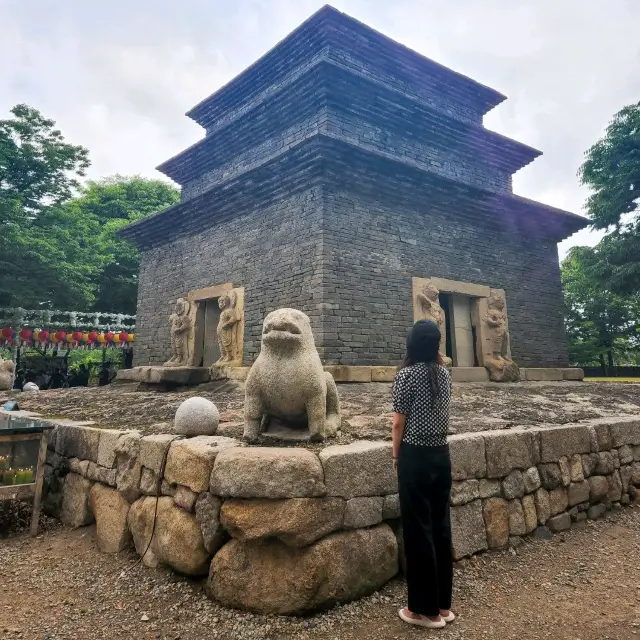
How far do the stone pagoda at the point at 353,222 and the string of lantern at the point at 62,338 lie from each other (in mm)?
5085

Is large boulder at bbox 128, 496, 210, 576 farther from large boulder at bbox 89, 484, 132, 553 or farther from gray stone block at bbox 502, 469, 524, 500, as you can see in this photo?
gray stone block at bbox 502, 469, 524, 500

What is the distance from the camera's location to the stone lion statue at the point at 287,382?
3.29 m

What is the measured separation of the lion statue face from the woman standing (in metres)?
0.98

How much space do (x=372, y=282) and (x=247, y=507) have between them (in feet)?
19.7

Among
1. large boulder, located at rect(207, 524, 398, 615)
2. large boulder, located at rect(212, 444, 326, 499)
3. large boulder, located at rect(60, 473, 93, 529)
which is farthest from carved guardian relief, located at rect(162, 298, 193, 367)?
large boulder, located at rect(207, 524, 398, 615)

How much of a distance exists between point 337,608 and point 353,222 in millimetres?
6624

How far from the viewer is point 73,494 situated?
4.24 meters

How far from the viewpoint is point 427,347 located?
8.80 ft

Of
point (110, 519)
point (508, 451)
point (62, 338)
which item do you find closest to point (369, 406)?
point (508, 451)

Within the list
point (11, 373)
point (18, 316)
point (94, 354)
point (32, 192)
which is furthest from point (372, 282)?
point (94, 354)

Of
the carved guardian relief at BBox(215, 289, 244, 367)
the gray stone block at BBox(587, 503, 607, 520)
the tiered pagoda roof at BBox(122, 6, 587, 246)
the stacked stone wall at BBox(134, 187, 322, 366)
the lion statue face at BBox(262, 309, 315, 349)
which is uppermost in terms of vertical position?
the tiered pagoda roof at BBox(122, 6, 587, 246)

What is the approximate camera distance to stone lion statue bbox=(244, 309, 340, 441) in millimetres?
3289

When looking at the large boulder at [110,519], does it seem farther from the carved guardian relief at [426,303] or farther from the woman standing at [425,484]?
the carved guardian relief at [426,303]

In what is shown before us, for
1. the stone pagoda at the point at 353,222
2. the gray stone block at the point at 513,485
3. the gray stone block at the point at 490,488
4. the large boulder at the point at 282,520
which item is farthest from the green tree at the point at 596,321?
the large boulder at the point at 282,520
